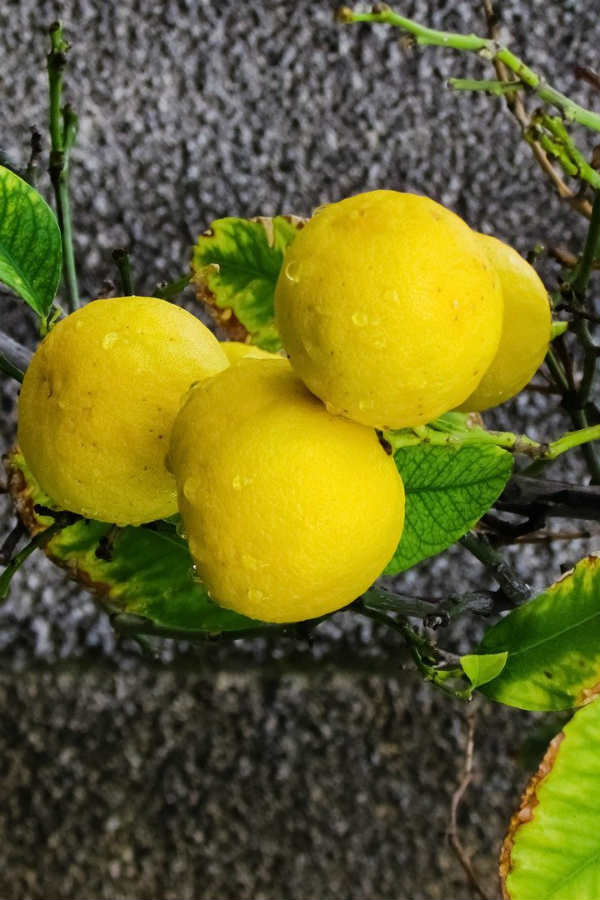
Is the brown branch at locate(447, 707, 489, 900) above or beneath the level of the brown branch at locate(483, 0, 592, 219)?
beneath

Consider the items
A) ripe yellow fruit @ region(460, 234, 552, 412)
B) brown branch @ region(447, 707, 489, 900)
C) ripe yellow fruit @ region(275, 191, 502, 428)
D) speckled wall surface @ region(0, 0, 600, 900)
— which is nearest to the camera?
ripe yellow fruit @ region(275, 191, 502, 428)

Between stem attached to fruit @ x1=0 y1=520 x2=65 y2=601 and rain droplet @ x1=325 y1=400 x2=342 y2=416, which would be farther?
stem attached to fruit @ x1=0 y1=520 x2=65 y2=601

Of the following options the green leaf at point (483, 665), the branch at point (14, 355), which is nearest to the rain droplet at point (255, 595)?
the green leaf at point (483, 665)

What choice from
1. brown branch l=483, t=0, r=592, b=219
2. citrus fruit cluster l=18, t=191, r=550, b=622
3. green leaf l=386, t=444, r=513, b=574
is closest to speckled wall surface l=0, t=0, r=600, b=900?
brown branch l=483, t=0, r=592, b=219

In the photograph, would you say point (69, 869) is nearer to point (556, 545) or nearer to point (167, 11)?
point (556, 545)

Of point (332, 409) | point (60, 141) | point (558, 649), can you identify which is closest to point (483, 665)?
point (558, 649)

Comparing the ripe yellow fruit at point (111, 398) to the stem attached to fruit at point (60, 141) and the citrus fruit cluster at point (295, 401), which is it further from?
the stem attached to fruit at point (60, 141)

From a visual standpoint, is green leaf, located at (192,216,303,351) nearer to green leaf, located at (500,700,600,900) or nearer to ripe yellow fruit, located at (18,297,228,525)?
ripe yellow fruit, located at (18,297,228,525)

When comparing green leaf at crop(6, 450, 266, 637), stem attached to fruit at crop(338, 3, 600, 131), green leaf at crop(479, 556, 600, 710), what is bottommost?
green leaf at crop(6, 450, 266, 637)

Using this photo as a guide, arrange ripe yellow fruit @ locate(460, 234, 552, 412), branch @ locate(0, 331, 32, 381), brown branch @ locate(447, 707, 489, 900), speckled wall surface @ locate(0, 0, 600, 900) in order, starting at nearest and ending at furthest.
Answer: ripe yellow fruit @ locate(460, 234, 552, 412) → branch @ locate(0, 331, 32, 381) → brown branch @ locate(447, 707, 489, 900) → speckled wall surface @ locate(0, 0, 600, 900)
